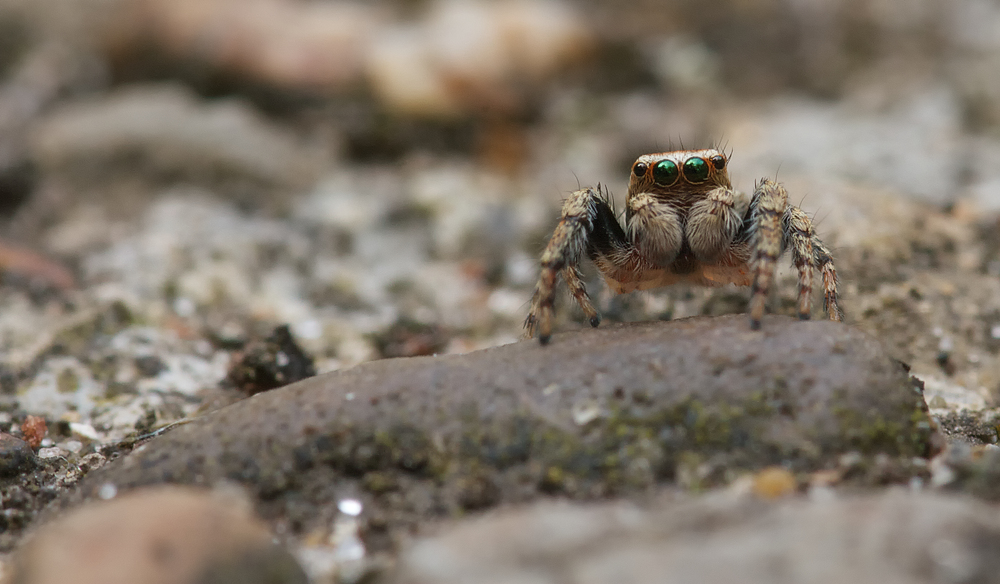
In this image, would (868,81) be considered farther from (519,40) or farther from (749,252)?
(749,252)

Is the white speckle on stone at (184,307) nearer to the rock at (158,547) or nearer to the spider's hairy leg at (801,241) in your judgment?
the rock at (158,547)

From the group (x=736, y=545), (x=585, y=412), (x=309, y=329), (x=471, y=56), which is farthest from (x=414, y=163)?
(x=736, y=545)

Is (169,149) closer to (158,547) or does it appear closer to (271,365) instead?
(271,365)

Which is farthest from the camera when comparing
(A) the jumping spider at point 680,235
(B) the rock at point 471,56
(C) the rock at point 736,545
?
(B) the rock at point 471,56

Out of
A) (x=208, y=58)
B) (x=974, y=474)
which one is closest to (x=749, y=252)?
(x=974, y=474)

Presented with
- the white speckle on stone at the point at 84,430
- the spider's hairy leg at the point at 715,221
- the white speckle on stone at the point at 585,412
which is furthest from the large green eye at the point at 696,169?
the white speckle on stone at the point at 84,430

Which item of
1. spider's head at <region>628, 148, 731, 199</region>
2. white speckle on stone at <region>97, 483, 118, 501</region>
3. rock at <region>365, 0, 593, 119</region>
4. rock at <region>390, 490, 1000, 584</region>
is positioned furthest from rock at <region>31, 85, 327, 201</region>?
rock at <region>390, 490, 1000, 584</region>
